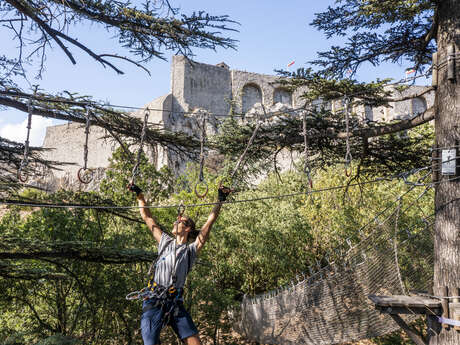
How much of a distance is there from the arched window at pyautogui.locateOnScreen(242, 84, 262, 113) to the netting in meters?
20.9

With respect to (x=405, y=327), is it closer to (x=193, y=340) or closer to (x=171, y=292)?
(x=193, y=340)

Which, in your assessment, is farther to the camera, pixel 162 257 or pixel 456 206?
pixel 456 206

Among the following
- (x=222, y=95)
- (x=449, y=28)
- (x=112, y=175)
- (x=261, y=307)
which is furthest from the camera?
(x=222, y=95)

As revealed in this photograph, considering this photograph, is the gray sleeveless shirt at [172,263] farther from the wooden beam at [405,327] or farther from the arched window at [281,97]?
the arched window at [281,97]

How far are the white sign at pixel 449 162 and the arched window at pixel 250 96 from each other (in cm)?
2162

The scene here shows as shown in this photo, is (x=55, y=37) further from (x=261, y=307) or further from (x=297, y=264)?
(x=297, y=264)

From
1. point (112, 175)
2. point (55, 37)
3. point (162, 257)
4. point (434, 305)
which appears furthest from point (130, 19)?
point (112, 175)

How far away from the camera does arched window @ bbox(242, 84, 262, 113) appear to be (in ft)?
79.9

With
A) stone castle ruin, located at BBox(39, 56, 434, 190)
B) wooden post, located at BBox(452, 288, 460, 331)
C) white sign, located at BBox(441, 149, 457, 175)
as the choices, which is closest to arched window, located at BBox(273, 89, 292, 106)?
stone castle ruin, located at BBox(39, 56, 434, 190)

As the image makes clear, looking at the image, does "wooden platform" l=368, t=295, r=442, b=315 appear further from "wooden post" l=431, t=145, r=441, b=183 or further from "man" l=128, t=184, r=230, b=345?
"man" l=128, t=184, r=230, b=345

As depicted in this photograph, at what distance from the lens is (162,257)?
2.25 m

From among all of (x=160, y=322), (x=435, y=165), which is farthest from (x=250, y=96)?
(x=160, y=322)

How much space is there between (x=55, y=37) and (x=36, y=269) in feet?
7.90

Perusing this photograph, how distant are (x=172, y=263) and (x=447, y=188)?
2138mm
